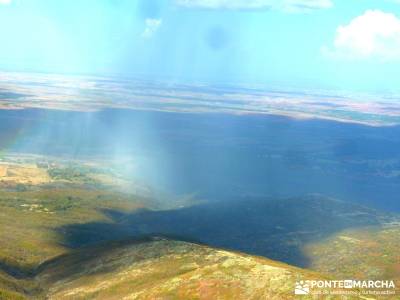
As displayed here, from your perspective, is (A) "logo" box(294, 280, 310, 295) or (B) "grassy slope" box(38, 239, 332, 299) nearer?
(A) "logo" box(294, 280, 310, 295)

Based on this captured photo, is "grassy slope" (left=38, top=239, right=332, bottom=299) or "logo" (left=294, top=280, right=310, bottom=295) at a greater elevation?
"logo" (left=294, top=280, right=310, bottom=295)

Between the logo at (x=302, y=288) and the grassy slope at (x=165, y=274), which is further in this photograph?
the grassy slope at (x=165, y=274)

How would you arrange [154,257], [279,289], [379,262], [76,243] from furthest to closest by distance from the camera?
[76,243], [379,262], [154,257], [279,289]

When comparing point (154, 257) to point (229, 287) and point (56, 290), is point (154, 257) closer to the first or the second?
point (56, 290)

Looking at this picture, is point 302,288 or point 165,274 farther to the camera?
point 165,274

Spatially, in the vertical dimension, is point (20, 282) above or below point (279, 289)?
below

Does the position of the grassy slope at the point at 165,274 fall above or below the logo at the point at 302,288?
below

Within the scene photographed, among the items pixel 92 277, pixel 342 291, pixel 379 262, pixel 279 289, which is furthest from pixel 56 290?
pixel 379 262

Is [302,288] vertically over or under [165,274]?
over
